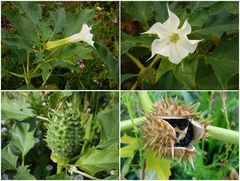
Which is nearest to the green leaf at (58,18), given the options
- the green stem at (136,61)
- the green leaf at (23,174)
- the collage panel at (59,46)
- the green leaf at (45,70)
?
the collage panel at (59,46)

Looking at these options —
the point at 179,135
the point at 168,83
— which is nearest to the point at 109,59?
the point at 168,83

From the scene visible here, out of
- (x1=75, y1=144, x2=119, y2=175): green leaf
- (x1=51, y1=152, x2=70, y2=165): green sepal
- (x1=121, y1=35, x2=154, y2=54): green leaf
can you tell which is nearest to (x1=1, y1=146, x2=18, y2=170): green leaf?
(x1=51, y1=152, x2=70, y2=165): green sepal

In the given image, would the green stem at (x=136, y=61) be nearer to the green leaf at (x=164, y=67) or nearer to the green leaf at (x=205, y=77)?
the green leaf at (x=164, y=67)

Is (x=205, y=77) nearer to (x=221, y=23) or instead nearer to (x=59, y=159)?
(x=221, y=23)

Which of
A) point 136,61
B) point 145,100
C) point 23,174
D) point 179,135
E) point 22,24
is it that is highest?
point 22,24

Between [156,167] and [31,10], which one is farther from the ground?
[31,10]

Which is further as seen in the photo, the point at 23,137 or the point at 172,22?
the point at 23,137
